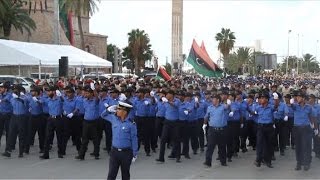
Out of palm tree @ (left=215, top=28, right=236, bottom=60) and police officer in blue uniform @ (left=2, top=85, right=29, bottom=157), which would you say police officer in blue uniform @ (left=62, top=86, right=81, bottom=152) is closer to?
police officer in blue uniform @ (left=2, top=85, right=29, bottom=157)

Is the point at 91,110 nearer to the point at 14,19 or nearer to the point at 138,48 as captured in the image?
the point at 14,19

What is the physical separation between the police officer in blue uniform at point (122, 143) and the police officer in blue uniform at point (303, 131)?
16.1ft

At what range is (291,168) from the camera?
1220cm

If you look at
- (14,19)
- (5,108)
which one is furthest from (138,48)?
(5,108)

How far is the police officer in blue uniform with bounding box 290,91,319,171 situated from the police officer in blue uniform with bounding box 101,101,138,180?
16.1 ft

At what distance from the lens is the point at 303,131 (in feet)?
39.5

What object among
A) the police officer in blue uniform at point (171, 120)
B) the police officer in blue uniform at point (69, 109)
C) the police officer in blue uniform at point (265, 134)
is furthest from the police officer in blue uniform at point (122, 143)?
the police officer in blue uniform at point (69, 109)

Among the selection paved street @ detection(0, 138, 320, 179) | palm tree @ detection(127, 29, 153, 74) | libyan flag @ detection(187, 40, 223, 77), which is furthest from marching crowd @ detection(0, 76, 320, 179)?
palm tree @ detection(127, 29, 153, 74)

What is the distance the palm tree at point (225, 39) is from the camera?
87250mm

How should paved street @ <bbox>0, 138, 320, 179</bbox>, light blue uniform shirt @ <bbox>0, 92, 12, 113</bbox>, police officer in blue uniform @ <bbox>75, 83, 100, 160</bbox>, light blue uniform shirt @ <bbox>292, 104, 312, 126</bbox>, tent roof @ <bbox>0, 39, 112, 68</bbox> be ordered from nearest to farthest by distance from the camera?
paved street @ <bbox>0, 138, 320, 179</bbox> < light blue uniform shirt @ <bbox>292, 104, 312, 126</bbox> < police officer in blue uniform @ <bbox>75, 83, 100, 160</bbox> < light blue uniform shirt @ <bbox>0, 92, 12, 113</bbox> < tent roof @ <bbox>0, 39, 112, 68</bbox>

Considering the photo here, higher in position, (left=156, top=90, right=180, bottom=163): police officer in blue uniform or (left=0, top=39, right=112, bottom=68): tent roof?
(left=0, top=39, right=112, bottom=68): tent roof

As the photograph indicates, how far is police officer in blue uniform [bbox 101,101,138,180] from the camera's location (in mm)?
8570

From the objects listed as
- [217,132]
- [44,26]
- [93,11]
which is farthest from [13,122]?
[44,26]

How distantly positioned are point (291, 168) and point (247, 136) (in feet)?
9.92
